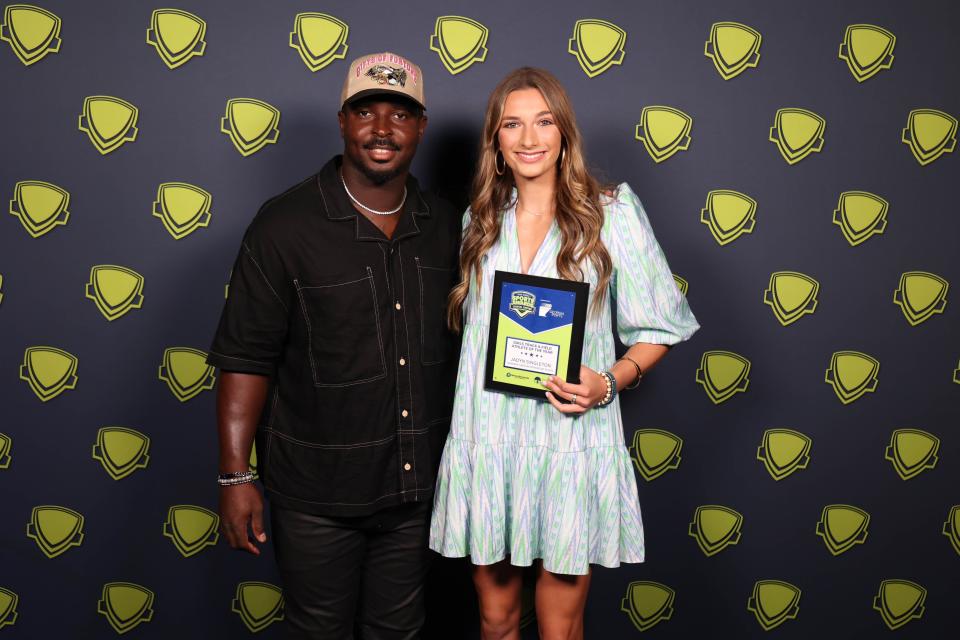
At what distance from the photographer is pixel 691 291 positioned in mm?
2516

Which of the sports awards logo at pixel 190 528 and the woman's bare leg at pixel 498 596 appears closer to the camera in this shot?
the woman's bare leg at pixel 498 596

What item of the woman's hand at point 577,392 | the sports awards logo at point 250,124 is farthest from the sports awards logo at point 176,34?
the woman's hand at point 577,392

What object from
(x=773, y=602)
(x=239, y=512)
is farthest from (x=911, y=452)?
(x=239, y=512)

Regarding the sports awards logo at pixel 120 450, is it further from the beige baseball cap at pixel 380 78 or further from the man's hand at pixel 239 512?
the beige baseball cap at pixel 380 78

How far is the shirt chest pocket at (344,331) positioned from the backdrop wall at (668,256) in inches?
26.3

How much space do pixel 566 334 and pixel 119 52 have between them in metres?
1.56

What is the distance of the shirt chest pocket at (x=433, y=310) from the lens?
1.98 m

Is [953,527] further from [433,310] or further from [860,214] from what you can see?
[433,310]

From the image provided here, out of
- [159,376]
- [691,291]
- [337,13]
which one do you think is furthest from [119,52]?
[691,291]

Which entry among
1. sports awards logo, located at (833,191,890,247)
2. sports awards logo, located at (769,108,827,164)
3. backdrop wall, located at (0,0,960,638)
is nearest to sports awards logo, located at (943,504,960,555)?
backdrop wall, located at (0,0,960,638)

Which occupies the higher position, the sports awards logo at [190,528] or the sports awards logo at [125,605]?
the sports awards logo at [190,528]

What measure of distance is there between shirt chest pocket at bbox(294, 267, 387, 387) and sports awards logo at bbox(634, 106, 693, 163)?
40.1 inches

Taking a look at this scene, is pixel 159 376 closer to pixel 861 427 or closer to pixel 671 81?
pixel 671 81

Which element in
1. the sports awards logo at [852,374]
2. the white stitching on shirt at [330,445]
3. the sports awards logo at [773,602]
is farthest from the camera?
the sports awards logo at [773,602]
